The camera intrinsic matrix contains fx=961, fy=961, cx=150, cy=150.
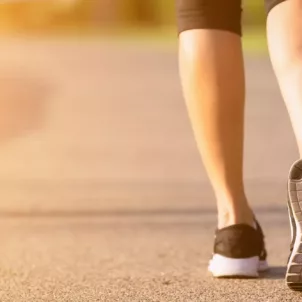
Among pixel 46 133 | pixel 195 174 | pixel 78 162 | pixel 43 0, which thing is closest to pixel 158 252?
pixel 195 174

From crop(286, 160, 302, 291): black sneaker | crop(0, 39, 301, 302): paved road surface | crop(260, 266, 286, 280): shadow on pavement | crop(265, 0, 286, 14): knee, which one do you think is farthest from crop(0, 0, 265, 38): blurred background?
crop(286, 160, 302, 291): black sneaker

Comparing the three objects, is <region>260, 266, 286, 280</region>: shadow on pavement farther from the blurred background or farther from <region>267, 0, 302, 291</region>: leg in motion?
the blurred background

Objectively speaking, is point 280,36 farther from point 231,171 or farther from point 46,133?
point 46,133

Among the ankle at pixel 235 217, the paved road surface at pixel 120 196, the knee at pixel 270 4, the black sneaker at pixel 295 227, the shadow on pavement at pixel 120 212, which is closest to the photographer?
the black sneaker at pixel 295 227

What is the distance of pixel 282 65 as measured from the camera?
2000mm

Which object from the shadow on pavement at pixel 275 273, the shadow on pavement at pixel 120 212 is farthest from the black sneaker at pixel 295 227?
the shadow on pavement at pixel 120 212

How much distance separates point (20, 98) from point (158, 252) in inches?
229

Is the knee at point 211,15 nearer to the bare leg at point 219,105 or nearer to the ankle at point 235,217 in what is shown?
the bare leg at point 219,105

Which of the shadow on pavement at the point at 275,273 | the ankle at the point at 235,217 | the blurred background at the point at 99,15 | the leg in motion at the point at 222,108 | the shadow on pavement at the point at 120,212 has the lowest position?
the shadow on pavement at the point at 275,273

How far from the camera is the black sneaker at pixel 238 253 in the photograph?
2.24 metres

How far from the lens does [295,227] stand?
196 centimetres

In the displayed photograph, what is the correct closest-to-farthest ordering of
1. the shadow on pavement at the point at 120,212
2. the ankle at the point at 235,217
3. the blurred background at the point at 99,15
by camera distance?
the ankle at the point at 235,217
the shadow on pavement at the point at 120,212
the blurred background at the point at 99,15

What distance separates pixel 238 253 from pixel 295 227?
0.33m

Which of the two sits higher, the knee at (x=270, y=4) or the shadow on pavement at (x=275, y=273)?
the knee at (x=270, y=4)
